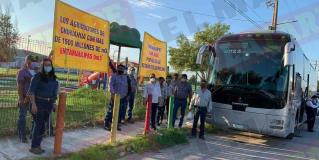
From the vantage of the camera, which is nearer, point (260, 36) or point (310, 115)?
point (260, 36)

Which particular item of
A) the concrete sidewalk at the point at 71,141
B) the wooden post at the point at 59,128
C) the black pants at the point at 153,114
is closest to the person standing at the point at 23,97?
the concrete sidewalk at the point at 71,141

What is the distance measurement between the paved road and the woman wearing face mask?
1969 mm

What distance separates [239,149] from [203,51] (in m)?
3.26

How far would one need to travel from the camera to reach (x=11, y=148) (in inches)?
280

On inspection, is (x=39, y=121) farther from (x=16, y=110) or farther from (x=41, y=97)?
(x=16, y=110)

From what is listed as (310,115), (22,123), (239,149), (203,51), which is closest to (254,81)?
(203,51)

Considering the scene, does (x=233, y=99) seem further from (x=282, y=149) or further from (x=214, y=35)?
(x=214, y=35)

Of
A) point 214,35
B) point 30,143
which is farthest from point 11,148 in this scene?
point 214,35

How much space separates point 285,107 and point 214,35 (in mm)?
31021

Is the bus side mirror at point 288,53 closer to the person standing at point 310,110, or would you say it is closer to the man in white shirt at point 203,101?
the man in white shirt at point 203,101

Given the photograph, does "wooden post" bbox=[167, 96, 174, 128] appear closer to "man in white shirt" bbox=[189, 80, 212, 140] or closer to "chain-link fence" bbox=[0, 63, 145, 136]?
"man in white shirt" bbox=[189, 80, 212, 140]

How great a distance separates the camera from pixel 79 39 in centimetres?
927

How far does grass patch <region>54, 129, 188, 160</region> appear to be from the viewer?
7219 mm

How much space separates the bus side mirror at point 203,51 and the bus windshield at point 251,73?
0.68ft
